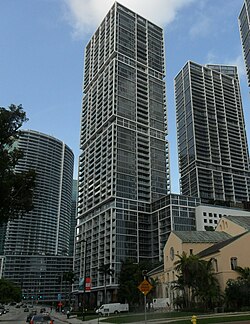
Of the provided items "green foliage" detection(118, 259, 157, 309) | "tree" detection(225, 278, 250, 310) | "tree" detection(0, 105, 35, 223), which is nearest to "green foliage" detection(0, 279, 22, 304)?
"green foliage" detection(118, 259, 157, 309)

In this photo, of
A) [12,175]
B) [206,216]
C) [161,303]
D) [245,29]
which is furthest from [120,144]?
[12,175]

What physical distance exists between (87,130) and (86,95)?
2293 centimetres

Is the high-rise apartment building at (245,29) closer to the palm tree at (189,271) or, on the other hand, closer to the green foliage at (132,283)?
the green foliage at (132,283)

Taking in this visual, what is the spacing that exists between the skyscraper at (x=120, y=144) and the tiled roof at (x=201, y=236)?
5829 centimetres

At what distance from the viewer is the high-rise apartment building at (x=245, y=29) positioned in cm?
15738

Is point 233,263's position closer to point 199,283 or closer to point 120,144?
point 199,283

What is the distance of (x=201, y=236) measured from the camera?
7094 centimetres

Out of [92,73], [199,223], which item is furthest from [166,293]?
[92,73]

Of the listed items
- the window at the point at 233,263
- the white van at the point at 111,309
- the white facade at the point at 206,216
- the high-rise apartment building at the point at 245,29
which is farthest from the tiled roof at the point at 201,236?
the high-rise apartment building at the point at 245,29

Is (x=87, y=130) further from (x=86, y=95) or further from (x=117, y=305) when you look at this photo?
(x=117, y=305)

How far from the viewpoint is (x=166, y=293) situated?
71375mm

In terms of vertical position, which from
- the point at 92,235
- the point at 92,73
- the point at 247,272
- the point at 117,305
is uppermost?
the point at 92,73

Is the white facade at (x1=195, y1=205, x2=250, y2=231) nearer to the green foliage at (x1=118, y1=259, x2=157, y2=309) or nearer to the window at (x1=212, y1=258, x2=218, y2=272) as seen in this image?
the green foliage at (x1=118, y1=259, x2=157, y2=309)

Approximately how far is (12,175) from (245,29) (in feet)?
522
